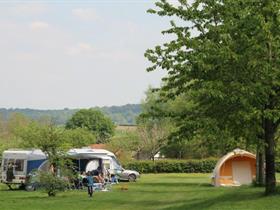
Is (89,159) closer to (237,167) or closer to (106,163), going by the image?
(106,163)

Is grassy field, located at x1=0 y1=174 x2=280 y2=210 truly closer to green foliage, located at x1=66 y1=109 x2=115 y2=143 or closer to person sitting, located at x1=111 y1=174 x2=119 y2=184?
person sitting, located at x1=111 y1=174 x2=119 y2=184

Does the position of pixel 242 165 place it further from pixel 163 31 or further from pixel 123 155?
pixel 123 155

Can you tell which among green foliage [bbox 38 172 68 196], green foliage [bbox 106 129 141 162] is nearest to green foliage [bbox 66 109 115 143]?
green foliage [bbox 106 129 141 162]

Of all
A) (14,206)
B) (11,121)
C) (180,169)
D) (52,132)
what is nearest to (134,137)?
(180,169)

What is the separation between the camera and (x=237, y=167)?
1560 inches

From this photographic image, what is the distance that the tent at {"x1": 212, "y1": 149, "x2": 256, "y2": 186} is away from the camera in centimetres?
3872

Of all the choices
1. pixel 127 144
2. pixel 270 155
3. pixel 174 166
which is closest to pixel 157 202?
pixel 270 155

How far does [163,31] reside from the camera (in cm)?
2283

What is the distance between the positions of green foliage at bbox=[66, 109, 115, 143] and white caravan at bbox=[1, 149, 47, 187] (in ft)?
281

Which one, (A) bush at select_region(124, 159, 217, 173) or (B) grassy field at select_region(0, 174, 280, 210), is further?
(A) bush at select_region(124, 159, 217, 173)

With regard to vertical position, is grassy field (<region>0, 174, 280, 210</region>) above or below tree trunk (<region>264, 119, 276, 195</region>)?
below

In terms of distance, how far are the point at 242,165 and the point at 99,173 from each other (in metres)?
9.12

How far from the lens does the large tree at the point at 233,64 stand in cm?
2008

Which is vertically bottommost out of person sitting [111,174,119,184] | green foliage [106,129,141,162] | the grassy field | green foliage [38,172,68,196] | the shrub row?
the grassy field
